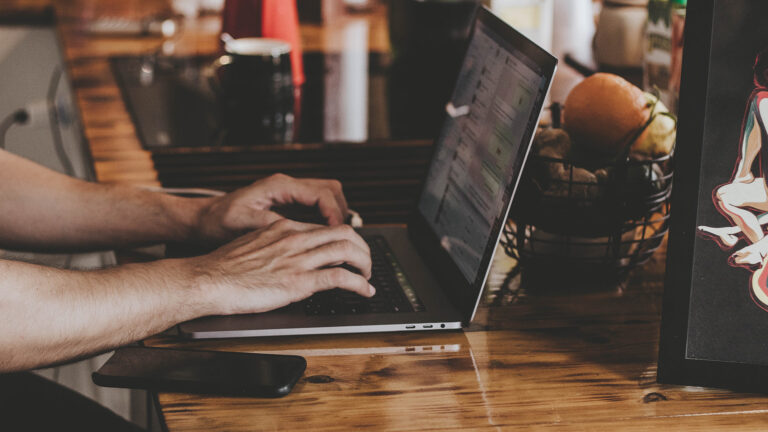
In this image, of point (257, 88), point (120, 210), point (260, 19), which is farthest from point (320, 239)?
point (260, 19)

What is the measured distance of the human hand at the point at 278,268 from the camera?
2.84ft

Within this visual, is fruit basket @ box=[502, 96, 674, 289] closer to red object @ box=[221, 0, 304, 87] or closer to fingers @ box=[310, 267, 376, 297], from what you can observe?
fingers @ box=[310, 267, 376, 297]

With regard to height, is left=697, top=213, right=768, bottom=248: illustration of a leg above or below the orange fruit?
below

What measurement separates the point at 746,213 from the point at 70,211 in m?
0.89

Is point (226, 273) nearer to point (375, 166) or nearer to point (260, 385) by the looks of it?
point (260, 385)

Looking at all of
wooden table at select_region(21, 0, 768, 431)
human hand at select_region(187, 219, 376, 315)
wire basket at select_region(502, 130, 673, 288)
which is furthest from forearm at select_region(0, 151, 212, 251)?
wire basket at select_region(502, 130, 673, 288)

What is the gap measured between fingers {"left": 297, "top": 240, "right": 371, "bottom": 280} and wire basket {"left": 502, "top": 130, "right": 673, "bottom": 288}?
192 mm

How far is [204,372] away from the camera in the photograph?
0.75m

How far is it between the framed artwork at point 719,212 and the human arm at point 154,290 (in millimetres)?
330

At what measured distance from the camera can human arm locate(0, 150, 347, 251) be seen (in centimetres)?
108

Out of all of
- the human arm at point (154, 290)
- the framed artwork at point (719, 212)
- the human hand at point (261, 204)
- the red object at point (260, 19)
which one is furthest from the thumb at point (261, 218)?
the red object at point (260, 19)

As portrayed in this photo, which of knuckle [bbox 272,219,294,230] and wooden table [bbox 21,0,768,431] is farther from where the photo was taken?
knuckle [bbox 272,219,294,230]

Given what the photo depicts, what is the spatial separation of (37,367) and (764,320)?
707mm

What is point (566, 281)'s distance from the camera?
3.24 feet
